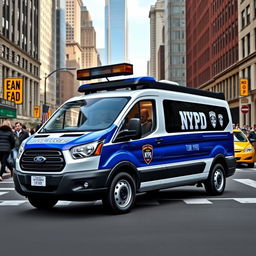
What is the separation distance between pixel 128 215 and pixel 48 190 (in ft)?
4.71

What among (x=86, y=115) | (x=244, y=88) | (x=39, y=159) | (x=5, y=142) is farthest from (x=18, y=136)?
(x=244, y=88)

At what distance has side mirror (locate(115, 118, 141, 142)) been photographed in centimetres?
788

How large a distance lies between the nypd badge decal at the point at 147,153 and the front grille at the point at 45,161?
5.53ft

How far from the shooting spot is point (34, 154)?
25.4ft

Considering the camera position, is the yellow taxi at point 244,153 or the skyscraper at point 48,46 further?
the skyscraper at point 48,46

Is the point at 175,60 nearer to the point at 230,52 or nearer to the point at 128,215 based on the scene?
the point at 230,52

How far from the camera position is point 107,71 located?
9.10m

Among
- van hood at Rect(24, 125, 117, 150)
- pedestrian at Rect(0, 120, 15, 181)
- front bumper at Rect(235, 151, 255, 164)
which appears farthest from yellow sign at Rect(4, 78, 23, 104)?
van hood at Rect(24, 125, 117, 150)

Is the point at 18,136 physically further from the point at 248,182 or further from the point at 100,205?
the point at 100,205

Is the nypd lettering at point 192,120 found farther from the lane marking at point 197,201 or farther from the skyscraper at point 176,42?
the skyscraper at point 176,42

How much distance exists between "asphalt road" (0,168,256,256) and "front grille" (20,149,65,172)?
838mm

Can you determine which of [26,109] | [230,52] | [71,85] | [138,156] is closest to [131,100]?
[138,156]

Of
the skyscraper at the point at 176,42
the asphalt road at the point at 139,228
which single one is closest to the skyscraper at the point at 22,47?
the skyscraper at the point at 176,42

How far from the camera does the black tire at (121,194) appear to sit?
7.75 metres
